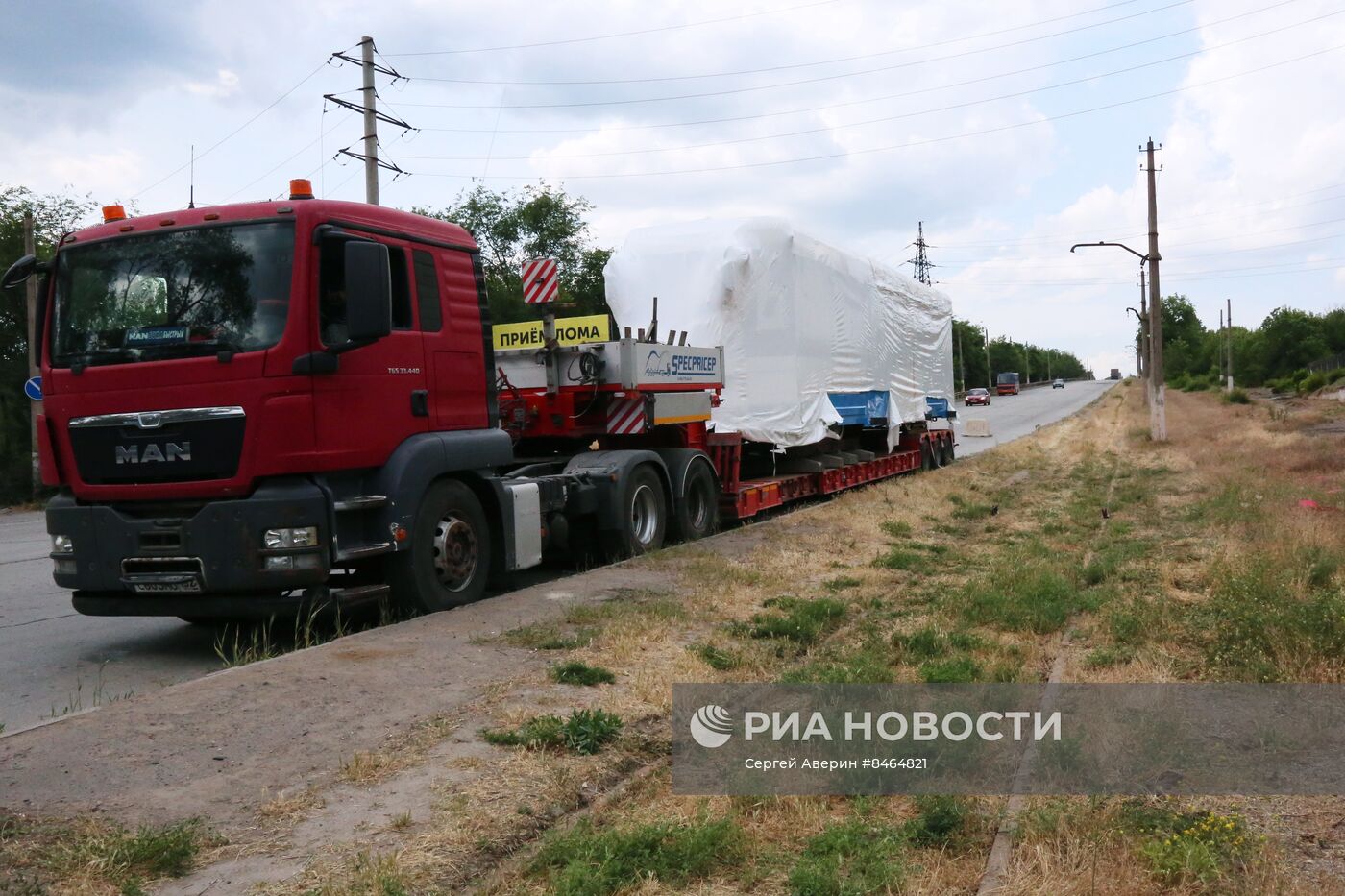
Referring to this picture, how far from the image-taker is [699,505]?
43.2ft

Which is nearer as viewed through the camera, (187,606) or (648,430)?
(187,606)

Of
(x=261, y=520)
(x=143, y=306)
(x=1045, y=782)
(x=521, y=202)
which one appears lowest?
(x=1045, y=782)

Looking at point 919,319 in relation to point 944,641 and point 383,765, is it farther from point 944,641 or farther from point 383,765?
point 383,765

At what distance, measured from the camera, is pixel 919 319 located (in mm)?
21188

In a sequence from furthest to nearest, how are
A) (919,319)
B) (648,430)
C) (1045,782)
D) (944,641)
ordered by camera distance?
(919,319) < (648,430) < (944,641) < (1045,782)

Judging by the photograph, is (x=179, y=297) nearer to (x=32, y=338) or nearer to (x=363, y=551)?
(x=363, y=551)

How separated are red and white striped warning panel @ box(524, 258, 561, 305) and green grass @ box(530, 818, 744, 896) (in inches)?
317

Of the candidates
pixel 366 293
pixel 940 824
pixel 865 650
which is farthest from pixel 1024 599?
pixel 366 293

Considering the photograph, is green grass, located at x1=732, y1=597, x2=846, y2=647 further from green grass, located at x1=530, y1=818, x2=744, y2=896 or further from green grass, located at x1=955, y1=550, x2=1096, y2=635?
green grass, located at x1=530, y1=818, x2=744, y2=896

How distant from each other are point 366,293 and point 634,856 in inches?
180

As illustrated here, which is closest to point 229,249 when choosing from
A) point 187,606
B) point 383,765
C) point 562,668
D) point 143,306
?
point 143,306

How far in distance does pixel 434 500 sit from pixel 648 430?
12.7 ft

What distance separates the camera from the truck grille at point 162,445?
7.21 m

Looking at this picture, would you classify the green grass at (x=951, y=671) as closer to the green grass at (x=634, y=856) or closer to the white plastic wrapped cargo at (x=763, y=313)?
the green grass at (x=634, y=856)
